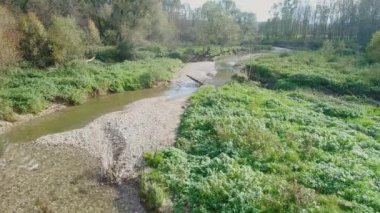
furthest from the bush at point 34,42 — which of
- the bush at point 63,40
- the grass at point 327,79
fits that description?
the grass at point 327,79

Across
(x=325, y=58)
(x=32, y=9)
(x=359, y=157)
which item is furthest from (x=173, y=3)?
(x=359, y=157)

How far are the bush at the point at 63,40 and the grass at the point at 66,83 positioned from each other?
125 centimetres

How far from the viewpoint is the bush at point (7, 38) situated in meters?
24.8

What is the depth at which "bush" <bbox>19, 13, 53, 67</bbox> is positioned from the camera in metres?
31.7

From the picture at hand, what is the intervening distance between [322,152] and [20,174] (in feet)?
45.0

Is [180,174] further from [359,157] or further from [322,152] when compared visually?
[359,157]

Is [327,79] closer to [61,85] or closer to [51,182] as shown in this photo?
[61,85]

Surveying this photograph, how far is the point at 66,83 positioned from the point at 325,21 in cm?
9880

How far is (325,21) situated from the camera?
349 feet

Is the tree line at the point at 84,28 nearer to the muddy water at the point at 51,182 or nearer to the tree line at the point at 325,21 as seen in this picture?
the muddy water at the point at 51,182

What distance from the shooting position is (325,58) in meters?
51.7

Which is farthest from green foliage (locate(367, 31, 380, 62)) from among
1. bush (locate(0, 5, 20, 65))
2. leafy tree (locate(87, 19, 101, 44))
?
bush (locate(0, 5, 20, 65))

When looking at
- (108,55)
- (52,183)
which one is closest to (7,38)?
(52,183)

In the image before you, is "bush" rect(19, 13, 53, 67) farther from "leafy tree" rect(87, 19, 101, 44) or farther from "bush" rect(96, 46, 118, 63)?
"leafy tree" rect(87, 19, 101, 44)
